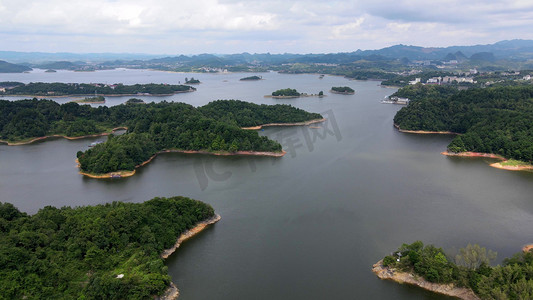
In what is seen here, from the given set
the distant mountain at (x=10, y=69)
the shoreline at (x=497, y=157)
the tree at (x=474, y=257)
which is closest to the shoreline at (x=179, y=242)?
the tree at (x=474, y=257)

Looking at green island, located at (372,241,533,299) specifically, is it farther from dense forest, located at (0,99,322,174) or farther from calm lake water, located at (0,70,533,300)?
dense forest, located at (0,99,322,174)

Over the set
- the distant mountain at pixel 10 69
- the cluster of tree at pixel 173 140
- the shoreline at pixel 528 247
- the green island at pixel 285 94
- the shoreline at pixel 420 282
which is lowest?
the shoreline at pixel 420 282

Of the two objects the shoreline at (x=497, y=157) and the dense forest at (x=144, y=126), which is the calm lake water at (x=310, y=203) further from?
the dense forest at (x=144, y=126)

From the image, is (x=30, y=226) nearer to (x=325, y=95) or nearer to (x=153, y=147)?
(x=153, y=147)

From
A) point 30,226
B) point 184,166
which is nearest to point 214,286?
point 30,226

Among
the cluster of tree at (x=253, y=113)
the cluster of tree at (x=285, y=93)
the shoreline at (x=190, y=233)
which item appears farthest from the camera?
the cluster of tree at (x=285, y=93)

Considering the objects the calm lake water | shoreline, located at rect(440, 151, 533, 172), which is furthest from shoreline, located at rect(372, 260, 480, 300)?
shoreline, located at rect(440, 151, 533, 172)
